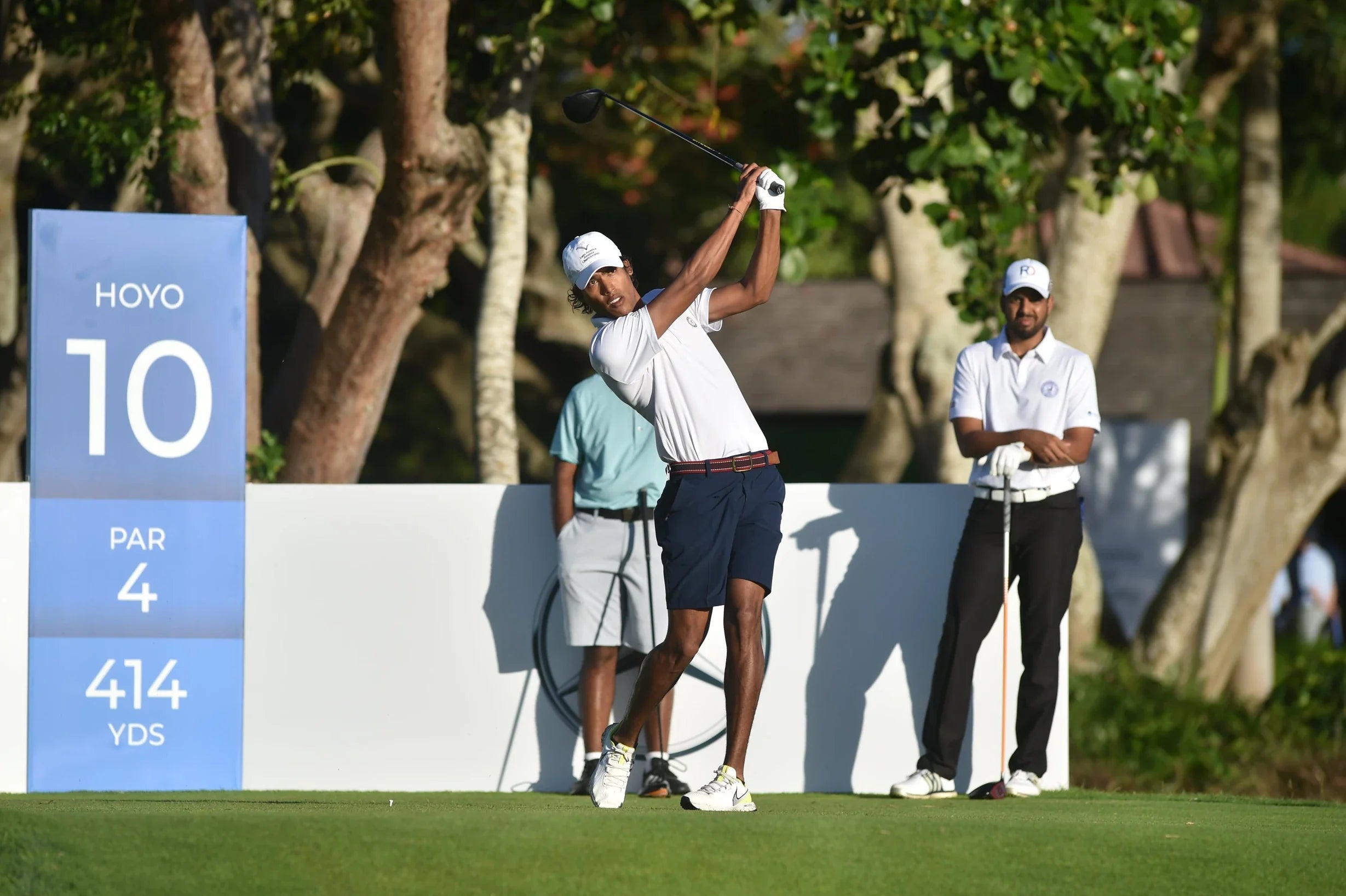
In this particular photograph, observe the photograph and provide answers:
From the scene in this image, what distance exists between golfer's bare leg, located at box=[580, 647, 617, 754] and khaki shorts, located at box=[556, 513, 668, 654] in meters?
0.05

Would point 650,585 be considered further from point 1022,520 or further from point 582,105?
point 582,105

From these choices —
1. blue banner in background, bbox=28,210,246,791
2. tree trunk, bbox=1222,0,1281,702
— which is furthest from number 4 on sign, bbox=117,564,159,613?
tree trunk, bbox=1222,0,1281,702

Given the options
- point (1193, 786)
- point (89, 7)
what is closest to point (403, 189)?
point (89, 7)

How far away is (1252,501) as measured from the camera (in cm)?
1096

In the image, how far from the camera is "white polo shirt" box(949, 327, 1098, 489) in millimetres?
6230

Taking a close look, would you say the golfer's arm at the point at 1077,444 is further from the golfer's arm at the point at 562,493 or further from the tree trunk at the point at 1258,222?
the tree trunk at the point at 1258,222

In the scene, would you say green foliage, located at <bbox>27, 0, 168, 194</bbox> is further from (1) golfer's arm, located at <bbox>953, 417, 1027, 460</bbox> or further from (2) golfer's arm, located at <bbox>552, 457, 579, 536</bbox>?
(1) golfer's arm, located at <bbox>953, 417, 1027, 460</bbox>

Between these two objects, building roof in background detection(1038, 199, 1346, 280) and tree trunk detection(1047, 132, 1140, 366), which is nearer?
tree trunk detection(1047, 132, 1140, 366)

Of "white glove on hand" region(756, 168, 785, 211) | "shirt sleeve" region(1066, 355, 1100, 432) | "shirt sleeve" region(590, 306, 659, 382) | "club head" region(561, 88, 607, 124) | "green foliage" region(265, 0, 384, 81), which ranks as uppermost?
"green foliage" region(265, 0, 384, 81)

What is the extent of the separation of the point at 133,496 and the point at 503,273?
3.47 m

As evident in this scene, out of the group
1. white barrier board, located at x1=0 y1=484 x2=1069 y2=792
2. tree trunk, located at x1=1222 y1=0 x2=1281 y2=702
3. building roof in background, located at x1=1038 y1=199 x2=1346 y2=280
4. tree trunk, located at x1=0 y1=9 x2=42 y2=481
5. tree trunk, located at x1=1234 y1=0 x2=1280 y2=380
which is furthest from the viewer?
building roof in background, located at x1=1038 y1=199 x2=1346 y2=280

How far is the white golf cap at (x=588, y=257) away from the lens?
5168 mm

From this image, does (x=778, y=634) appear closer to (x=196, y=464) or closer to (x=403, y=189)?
(x=196, y=464)

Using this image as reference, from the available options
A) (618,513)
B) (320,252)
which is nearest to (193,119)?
(320,252)
